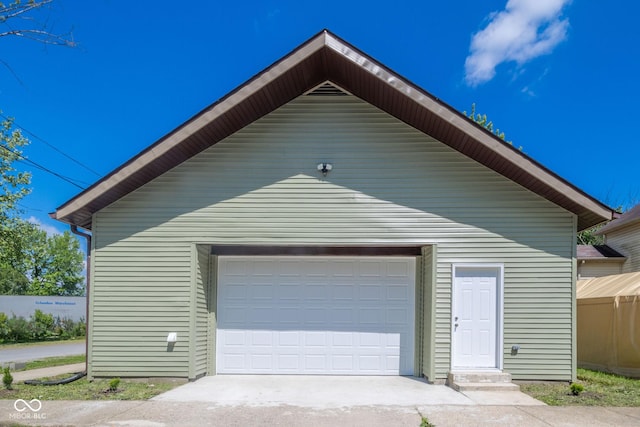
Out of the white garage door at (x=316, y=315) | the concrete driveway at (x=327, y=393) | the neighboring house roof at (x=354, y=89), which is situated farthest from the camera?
the white garage door at (x=316, y=315)

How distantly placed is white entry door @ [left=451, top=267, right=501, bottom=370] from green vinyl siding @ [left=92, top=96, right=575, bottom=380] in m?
0.18

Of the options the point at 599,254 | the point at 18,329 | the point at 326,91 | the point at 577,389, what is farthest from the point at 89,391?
the point at 599,254

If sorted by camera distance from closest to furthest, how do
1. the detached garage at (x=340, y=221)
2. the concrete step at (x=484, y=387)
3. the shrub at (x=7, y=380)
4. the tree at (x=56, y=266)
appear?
the shrub at (x=7, y=380) < the concrete step at (x=484, y=387) < the detached garage at (x=340, y=221) < the tree at (x=56, y=266)

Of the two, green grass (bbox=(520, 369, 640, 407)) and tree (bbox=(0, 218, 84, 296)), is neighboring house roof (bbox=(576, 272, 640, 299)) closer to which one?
green grass (bbox=(520, 369, 640, 407))

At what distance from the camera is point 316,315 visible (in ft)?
29.3

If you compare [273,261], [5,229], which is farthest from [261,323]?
[5,229]

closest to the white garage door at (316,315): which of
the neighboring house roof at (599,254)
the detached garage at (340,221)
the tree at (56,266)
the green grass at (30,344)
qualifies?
the detached garage at (340,221)

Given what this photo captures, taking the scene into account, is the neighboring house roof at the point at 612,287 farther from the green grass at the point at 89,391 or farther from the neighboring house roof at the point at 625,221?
the green grass at the point at 89,391

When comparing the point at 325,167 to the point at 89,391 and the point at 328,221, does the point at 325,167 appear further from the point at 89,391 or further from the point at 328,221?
the point at 89,391

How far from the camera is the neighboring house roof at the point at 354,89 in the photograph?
760 centimetres

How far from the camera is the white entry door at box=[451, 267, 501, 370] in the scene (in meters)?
8.12

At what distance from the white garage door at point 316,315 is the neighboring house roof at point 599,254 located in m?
11.2

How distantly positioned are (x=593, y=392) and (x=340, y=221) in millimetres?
4811

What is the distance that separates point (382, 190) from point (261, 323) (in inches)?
132
